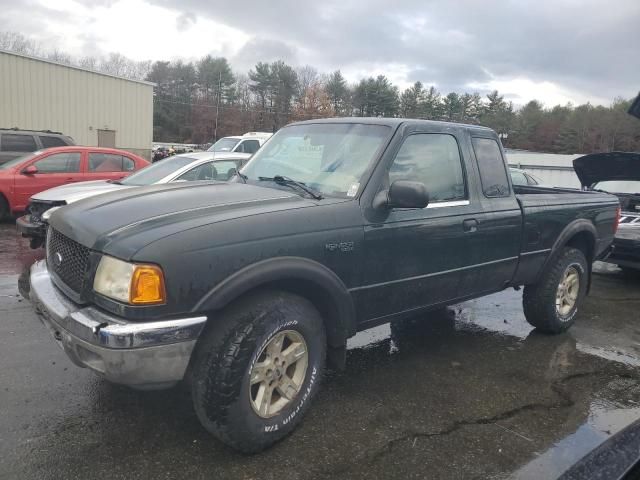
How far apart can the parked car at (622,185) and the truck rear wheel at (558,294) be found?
242cm

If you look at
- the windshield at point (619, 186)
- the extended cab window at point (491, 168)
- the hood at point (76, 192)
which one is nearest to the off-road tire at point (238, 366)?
the extended cab window at point (491, 168)

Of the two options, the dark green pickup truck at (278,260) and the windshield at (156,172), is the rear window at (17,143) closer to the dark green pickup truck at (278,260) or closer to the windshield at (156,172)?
the windshield at (156,172)

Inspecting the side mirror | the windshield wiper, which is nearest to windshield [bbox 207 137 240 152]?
the windshield wiper

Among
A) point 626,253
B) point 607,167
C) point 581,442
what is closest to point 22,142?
point 607,167

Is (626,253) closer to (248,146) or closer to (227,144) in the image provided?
(248,146)

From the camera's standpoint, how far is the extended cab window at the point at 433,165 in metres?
3.59

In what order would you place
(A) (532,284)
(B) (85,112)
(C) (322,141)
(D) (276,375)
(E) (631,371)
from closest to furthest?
(D) (276,375)
(C) (322,141)
(E) (631,371)
(A) (532,284)
(B) (85,112)

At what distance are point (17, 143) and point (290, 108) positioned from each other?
180 ft

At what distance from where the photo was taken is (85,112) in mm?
23828

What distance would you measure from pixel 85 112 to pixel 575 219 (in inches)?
943

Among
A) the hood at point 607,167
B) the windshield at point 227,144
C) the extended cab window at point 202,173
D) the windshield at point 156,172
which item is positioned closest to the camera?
the windshield at point 156,172

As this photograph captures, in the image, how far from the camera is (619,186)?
9250 mm

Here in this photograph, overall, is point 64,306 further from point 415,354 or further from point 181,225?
point 415,354

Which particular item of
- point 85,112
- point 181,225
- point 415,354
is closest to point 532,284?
point 415,354
